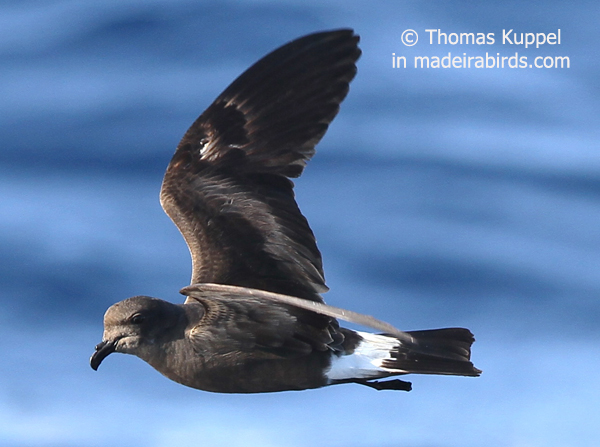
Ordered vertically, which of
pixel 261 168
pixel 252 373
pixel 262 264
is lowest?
pixel 252 373

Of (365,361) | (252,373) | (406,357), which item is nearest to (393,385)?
(406,357)

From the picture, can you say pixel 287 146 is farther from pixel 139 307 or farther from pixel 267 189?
pixel 139 307

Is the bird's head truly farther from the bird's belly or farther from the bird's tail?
the bird's tail

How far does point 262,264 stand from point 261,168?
77cm

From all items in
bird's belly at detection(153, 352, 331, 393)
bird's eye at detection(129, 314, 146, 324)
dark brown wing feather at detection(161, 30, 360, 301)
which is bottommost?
bird's belly at detection(153, 352, 331, 393)

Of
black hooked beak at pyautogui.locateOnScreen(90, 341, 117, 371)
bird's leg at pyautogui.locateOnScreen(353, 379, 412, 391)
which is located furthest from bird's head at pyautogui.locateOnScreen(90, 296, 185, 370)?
bird's leg at pyautogui.locateOnScreen(353, 379, 412, 391)

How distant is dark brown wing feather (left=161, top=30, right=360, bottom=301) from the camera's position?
6156 mm

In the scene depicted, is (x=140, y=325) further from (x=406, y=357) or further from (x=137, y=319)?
(x=406, y=357)

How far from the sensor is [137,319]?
228 inches

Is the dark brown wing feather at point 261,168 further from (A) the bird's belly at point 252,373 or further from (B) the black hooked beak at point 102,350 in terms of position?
(B) the black hooked beak at point 102,350

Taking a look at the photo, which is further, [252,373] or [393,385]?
[393,385]

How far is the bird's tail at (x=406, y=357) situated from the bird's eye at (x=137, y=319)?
3.85ft

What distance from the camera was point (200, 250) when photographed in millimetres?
6270

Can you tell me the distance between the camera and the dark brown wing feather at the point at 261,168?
6.16m
